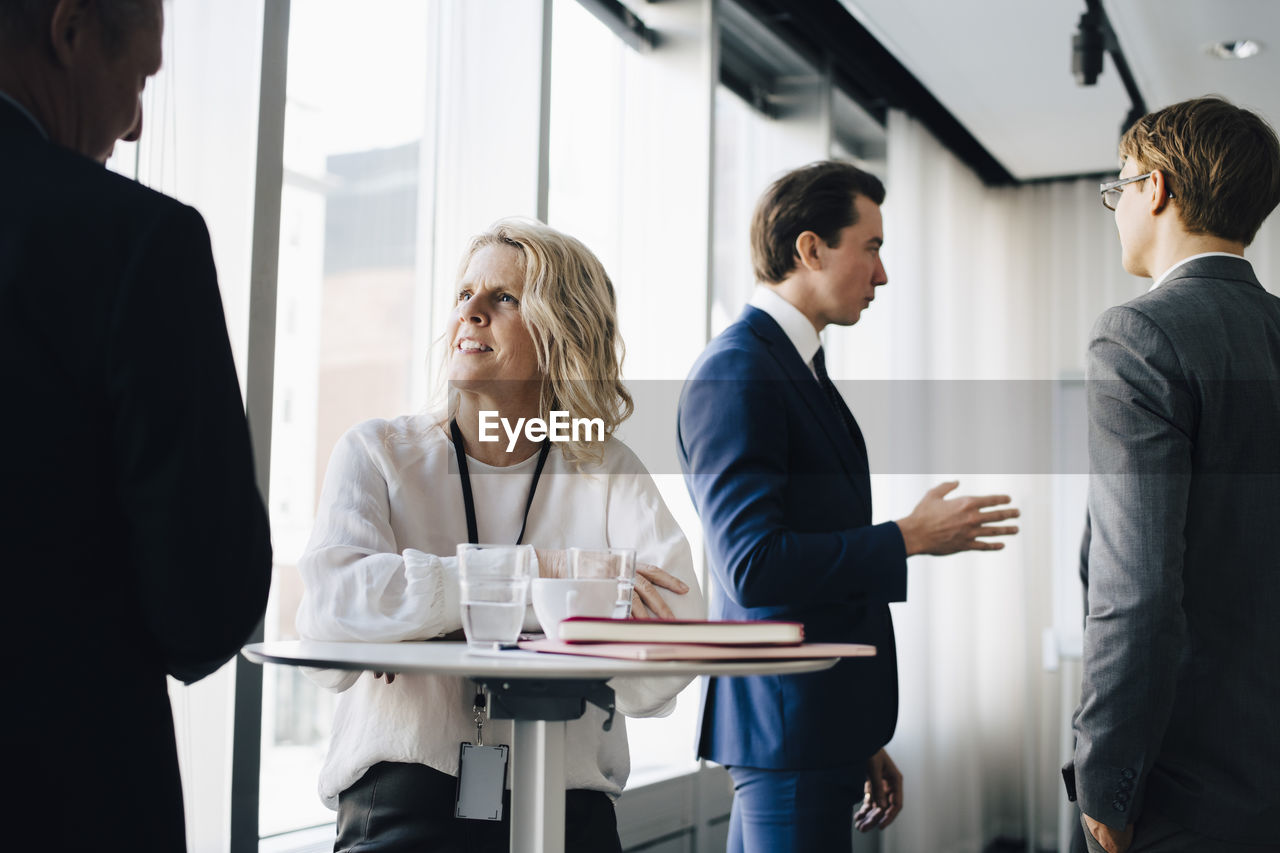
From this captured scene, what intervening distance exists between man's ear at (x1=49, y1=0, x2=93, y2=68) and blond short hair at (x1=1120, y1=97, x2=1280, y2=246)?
135 cm

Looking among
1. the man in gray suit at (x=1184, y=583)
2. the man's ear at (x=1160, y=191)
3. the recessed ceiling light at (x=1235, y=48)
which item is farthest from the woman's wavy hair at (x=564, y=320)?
the recessed ceiling light at (x=1235, y=48)

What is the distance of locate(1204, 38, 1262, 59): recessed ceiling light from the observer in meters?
3.87

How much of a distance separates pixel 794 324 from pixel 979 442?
3698 mm

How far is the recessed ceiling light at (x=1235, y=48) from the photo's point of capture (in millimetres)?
3865

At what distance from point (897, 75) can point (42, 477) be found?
4167 millimetres

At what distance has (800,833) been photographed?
161 centimetres

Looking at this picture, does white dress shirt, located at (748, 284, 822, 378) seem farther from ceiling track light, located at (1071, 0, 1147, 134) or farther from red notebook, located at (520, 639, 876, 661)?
ceiling track light, located at (1071, 0, 1147, 134)

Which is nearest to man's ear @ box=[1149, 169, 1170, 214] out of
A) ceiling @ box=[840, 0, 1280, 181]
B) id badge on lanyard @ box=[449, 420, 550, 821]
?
id badge on lanyard @ box=[449, 420, 550, 821]

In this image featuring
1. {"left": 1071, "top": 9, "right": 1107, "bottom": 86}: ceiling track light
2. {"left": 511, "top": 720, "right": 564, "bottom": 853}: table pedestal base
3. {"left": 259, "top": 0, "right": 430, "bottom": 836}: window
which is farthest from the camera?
{"left": 1071, "top": 9, "right": 1107, "bottom": 86}: ceiling track light

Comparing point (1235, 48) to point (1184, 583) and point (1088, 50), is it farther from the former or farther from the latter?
point (1184, 583)

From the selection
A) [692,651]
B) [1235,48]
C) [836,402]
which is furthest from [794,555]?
[1235,48]

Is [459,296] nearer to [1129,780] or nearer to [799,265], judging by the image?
[799,265]

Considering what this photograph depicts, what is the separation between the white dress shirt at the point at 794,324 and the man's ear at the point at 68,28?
4.10ft

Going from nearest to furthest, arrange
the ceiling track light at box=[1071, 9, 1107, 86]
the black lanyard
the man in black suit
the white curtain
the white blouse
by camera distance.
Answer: the man in black suit, the white blouse, the black lanyard, the ceiling track light at box=[1071, 9, 1107, 86], the white curtain
